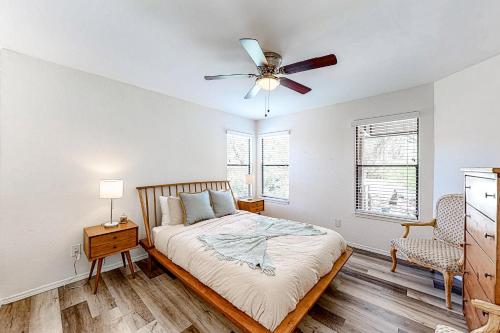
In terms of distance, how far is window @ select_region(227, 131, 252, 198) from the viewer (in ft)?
14.9

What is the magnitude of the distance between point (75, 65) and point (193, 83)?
1.38 metres

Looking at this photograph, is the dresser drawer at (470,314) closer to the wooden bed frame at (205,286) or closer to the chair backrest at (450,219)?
the chair backrest at (450,219)

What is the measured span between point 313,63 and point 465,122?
2.24 meters

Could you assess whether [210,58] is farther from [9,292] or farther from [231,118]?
[9,292]

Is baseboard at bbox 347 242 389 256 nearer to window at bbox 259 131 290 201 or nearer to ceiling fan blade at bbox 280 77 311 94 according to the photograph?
window at bbox 259 131 290 201

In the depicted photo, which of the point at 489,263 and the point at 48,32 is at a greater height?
the point at 48,32

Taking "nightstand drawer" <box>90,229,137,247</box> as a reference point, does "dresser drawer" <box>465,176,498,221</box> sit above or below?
above

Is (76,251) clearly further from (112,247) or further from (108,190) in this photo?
(108,190)

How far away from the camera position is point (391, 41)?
1889 mm

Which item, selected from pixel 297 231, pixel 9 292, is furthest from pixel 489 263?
pixel 9 292

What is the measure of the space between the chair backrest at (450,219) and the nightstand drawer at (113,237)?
395cm

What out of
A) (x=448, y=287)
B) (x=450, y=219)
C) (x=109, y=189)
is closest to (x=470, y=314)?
(x=448, y=287)

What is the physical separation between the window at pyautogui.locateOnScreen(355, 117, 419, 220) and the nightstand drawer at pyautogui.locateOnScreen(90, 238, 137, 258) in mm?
3562

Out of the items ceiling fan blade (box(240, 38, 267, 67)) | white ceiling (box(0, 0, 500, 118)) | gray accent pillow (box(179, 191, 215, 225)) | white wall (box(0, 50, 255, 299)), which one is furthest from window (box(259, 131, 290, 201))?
ceiling fan blade (box(240, 38, 267, 67))
